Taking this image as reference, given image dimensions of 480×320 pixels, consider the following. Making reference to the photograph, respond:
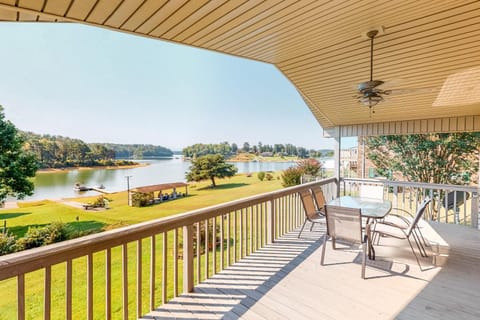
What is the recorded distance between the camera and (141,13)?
96.5 inches

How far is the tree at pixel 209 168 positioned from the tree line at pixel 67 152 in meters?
4.64

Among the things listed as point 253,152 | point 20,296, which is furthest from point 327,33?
point 253,152

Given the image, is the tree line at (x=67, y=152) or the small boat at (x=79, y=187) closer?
the tree line at (x=67, y=152)

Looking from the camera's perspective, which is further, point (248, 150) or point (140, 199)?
point (248, 150)

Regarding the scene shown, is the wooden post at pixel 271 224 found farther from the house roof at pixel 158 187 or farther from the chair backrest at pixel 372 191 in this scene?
the house roof at pixel 158 187

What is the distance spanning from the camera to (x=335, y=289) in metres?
2.67

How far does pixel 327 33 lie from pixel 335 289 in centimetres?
302

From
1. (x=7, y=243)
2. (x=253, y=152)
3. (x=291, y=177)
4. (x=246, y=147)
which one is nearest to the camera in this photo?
(x=7, y=243)

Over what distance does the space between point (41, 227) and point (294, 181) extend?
11.9 metres

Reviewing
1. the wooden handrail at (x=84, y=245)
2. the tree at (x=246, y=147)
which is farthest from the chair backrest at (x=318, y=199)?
the tree at (x=246, y=147)

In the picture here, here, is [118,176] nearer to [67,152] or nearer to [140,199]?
[140,199]

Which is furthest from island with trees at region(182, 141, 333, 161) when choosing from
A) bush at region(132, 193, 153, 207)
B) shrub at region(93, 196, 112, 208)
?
shrub at region(93, 196, 112, 208)

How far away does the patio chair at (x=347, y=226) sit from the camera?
9.60ft

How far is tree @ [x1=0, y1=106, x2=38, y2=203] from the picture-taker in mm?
7938
